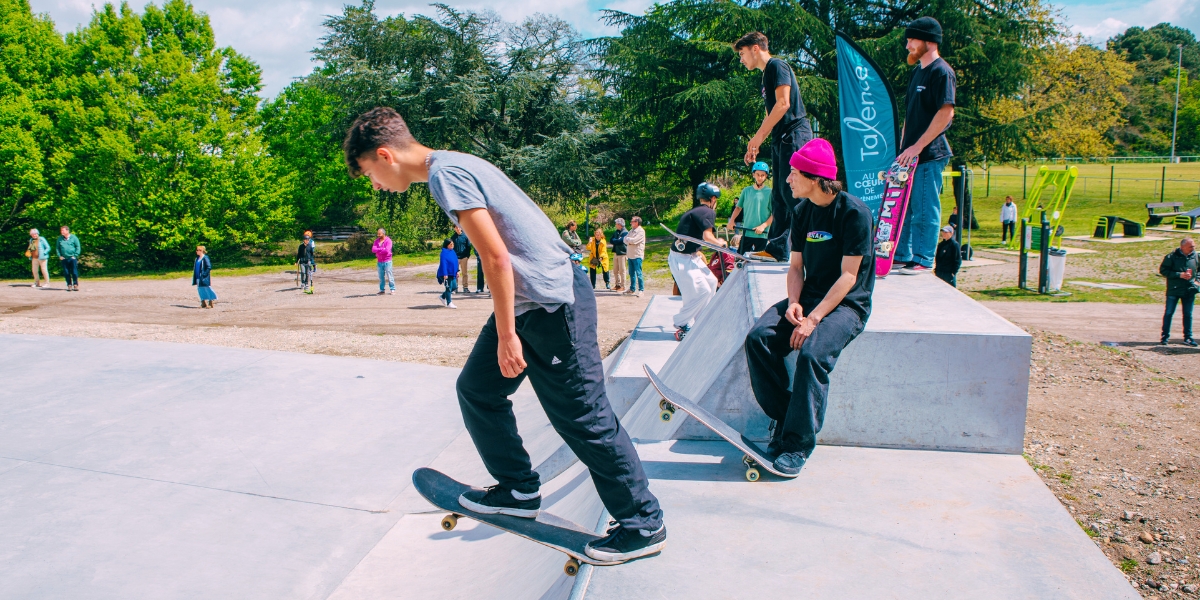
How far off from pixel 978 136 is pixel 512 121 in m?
18.6

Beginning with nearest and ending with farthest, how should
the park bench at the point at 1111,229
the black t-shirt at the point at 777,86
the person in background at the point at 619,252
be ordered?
the black t-shirt at the point at 777,86 < the person in background at the point at 619,252 < the park bench at the point at 1111,229

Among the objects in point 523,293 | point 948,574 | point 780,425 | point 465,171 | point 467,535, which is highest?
point 465,171

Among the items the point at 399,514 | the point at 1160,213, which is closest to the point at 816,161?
the point at 399,514

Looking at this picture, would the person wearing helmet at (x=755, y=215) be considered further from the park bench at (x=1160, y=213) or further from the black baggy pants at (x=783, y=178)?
the park bench at (x=1160, y=213)

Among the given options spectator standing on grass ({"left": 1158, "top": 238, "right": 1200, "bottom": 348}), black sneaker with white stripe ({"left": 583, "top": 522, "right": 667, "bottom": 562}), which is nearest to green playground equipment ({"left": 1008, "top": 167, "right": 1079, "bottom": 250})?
spectator standing on grass ({"left": 1158, "top": 238, "right": 1200, "bottom": 348})

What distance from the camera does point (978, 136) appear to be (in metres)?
25.8

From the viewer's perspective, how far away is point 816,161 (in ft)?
11.5

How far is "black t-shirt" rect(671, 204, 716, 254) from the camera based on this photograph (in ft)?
22.9

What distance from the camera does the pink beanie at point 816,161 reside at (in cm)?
352

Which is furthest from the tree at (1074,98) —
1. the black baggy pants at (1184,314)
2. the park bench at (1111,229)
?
the black baggy pants at (1184,314)

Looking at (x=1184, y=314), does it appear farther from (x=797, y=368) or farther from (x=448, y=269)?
(x=448, y=269)

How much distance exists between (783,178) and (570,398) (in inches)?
166

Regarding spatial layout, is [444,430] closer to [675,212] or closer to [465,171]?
[465,171]

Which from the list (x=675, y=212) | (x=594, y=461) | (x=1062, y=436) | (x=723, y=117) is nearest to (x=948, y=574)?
(x=594, y=461)
